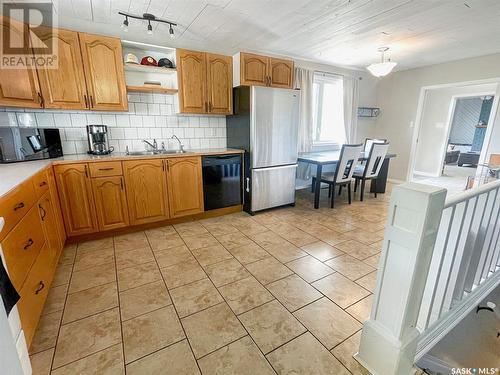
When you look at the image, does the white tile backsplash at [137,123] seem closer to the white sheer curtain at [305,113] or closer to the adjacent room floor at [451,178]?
the white sheer curtain at [305,113]

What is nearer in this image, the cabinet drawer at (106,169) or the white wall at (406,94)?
the cabinet drawer at (106,169)

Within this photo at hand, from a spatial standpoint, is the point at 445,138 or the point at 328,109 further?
the point at 445,138

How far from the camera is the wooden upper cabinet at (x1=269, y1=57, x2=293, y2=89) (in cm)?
329

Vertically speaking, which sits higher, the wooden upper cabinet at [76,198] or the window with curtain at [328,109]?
the window with curtain at [328,109]

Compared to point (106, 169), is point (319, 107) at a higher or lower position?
higher

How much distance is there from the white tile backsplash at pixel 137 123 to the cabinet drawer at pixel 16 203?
1.38m

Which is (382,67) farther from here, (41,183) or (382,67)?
(41,183)

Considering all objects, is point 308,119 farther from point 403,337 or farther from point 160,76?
point 403,337

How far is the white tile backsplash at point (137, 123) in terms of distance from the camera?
2576mm

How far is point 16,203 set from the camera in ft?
4.35

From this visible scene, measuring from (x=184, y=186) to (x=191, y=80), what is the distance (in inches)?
53.3

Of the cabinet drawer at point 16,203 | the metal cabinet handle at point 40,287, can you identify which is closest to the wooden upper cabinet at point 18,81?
the cabinet drawer at point 16,203

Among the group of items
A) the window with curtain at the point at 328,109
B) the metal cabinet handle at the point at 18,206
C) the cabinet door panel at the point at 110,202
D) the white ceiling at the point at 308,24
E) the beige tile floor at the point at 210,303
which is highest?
the white ceiling at the point at 308,24

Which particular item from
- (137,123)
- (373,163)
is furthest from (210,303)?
(373,163)
